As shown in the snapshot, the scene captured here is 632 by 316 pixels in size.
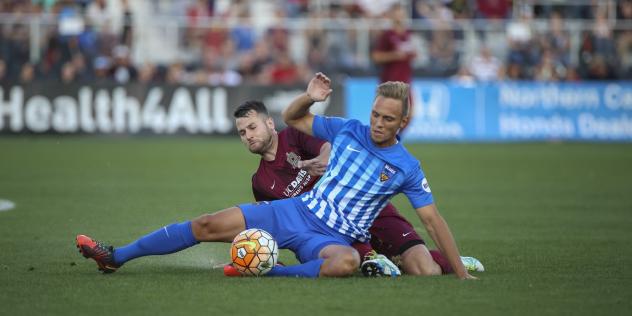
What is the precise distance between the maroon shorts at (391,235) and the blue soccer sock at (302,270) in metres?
0.92

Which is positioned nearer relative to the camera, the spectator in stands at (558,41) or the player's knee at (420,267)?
the player's knee at (420,267)

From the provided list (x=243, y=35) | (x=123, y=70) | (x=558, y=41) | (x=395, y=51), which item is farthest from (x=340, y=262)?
(x=558, y=41)

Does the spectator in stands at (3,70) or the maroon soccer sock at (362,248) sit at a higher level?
the maroon soccer sock at (362,248)

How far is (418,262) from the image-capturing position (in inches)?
324

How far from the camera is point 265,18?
90.2 ft

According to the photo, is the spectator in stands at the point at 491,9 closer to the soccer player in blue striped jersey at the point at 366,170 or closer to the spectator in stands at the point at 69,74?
the spectator in stands at the point at 69,74

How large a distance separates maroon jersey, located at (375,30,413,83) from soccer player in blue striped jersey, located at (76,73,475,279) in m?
12.2

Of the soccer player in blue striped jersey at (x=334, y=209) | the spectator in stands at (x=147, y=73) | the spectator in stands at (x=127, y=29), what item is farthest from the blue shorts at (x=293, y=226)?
the spectator in stands at (x=127, y=29)

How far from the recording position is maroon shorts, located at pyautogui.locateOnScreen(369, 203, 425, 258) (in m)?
8.48

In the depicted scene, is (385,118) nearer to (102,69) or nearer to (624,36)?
(102,69)

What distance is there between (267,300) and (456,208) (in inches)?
271

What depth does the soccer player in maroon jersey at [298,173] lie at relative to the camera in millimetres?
8273

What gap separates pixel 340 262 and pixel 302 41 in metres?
20.2

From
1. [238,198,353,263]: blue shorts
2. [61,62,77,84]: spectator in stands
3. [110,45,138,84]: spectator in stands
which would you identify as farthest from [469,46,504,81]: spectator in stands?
[238,198,353,263]: blue shorts
